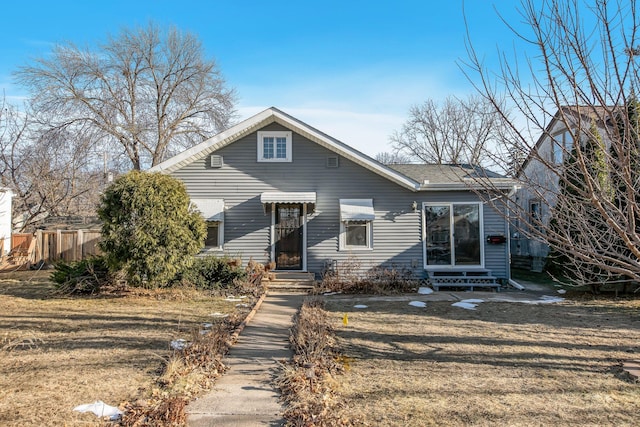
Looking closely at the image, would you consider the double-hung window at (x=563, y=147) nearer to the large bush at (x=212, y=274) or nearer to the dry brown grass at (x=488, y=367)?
the dry brown grass at (x=488, y=367)

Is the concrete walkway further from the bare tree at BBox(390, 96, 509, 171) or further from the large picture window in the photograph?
the bare tree at BBox(390, 96, 509, 171)

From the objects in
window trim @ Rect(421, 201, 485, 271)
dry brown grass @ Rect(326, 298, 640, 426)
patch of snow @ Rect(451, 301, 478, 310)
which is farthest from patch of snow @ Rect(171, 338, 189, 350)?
window trim @ Rect(421, 201, 485, 271)

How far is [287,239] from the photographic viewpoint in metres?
12.5

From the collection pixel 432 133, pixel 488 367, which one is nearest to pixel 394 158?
pixel 432 133

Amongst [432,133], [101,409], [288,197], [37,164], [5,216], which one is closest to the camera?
[101,409]

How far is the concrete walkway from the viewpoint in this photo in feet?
11.8

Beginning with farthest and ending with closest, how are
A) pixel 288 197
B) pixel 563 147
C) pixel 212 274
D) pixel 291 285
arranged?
1. pixel 288 197
2. pixel 291 285
3. pixel 212 274
4. pixel 563 147

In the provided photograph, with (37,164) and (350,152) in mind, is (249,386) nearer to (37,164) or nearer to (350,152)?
(350,152)

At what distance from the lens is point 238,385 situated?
441cm

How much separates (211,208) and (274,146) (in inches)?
105

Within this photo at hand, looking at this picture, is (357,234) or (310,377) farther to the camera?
(357,234)

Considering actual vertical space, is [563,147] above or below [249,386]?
above

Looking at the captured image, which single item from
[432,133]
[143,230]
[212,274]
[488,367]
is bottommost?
[488,367]

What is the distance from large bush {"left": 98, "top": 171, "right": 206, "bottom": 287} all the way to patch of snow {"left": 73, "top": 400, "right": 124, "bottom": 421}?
604 centimetres
